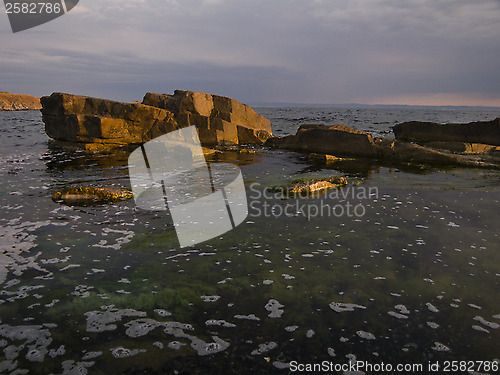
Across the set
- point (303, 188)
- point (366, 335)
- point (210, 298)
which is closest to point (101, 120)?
point (303, 188)

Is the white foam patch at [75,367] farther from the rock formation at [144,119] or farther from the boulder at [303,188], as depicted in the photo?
the rock formation at [144,119]

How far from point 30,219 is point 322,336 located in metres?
7.86

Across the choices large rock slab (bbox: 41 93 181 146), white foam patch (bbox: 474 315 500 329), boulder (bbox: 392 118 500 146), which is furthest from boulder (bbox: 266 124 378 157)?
white foam patch (bbox: 474 315 500 329)

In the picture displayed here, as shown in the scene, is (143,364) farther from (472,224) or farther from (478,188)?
(478,188)

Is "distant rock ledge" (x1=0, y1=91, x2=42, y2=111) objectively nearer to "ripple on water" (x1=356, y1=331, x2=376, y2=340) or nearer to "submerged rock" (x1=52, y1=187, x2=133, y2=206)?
"submerged rock" (x1=52, y1=187, x2=133, y2=206)

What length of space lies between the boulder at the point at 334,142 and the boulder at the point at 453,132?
27.5ft

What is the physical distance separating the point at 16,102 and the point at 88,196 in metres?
207

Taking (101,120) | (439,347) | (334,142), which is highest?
(101,120)

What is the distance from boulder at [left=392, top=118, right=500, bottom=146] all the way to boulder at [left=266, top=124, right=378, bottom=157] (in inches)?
330

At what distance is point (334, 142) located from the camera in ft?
74.2

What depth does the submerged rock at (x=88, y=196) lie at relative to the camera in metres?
10.2

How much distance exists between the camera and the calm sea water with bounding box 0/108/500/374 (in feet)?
12.6

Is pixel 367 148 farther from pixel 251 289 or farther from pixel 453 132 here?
pixel 251 289

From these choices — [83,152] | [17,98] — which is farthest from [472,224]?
[17,98]
